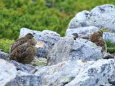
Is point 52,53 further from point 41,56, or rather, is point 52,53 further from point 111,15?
point 111,15

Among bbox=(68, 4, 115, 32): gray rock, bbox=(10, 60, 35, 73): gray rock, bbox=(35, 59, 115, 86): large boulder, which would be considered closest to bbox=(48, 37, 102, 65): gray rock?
bbox=(10, 60, 35, 73): gray rock

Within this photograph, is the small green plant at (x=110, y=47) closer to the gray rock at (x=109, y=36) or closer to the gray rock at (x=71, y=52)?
the gray rock at (x=109, y=36)

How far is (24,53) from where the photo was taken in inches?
609

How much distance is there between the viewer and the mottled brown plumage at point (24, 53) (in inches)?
607

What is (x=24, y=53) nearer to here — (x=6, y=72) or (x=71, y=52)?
(x=71, y=52)

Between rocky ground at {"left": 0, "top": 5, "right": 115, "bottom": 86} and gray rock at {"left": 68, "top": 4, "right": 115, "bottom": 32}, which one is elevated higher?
gray rock at {"left": 68, "top": 4, "right": 115, "bottom": 32}

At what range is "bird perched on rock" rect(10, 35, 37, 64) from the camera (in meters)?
15.4

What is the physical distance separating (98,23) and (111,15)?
0.90 meters

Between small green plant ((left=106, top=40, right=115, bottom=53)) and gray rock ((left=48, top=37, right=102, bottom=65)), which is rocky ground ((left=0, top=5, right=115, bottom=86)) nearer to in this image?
gray rock ((left=48, top=37, right=102, bottom=65))

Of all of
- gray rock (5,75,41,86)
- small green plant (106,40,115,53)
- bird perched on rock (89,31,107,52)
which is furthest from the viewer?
small green plant (106,40,115,53)

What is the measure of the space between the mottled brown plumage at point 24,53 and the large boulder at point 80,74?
1778 mm

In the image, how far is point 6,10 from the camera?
114ft

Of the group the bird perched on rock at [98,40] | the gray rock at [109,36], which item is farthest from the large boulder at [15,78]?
the gray rock at [109,36]

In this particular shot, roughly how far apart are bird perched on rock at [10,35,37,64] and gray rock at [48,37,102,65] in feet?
1.96
